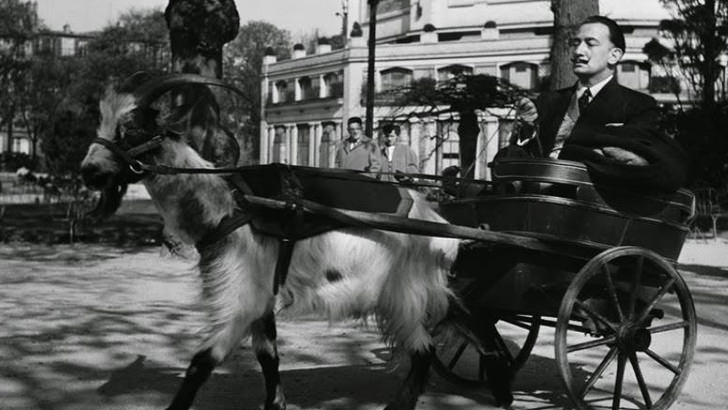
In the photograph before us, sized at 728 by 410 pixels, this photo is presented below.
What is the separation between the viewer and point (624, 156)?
18.9 ft

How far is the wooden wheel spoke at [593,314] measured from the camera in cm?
581

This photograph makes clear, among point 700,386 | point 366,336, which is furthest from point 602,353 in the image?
point 366,336

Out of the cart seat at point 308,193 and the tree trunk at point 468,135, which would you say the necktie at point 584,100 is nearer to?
the cart seat at point 308,193

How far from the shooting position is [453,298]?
629cm

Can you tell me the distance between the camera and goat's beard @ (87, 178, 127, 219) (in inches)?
217

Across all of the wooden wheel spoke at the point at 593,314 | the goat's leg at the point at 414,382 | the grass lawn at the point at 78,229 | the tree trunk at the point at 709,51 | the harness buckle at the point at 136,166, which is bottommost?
the grass lawn at the point at 78,229

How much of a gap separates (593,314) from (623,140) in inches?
41.4

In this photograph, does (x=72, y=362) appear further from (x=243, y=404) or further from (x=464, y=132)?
(x=464, y=132)

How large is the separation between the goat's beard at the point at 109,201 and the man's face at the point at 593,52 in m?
2.98

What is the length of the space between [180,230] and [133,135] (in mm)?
611

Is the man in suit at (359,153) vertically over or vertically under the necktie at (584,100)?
under

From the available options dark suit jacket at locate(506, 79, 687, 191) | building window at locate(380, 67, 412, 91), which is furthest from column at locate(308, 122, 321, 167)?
dark suit jacket at locate(506, 79, 687, 191)

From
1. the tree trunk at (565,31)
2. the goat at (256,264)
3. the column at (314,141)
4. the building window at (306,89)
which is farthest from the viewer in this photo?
the building window at (306,89)

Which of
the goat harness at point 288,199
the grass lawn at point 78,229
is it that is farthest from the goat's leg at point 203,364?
the grass lawn at point 78,229
